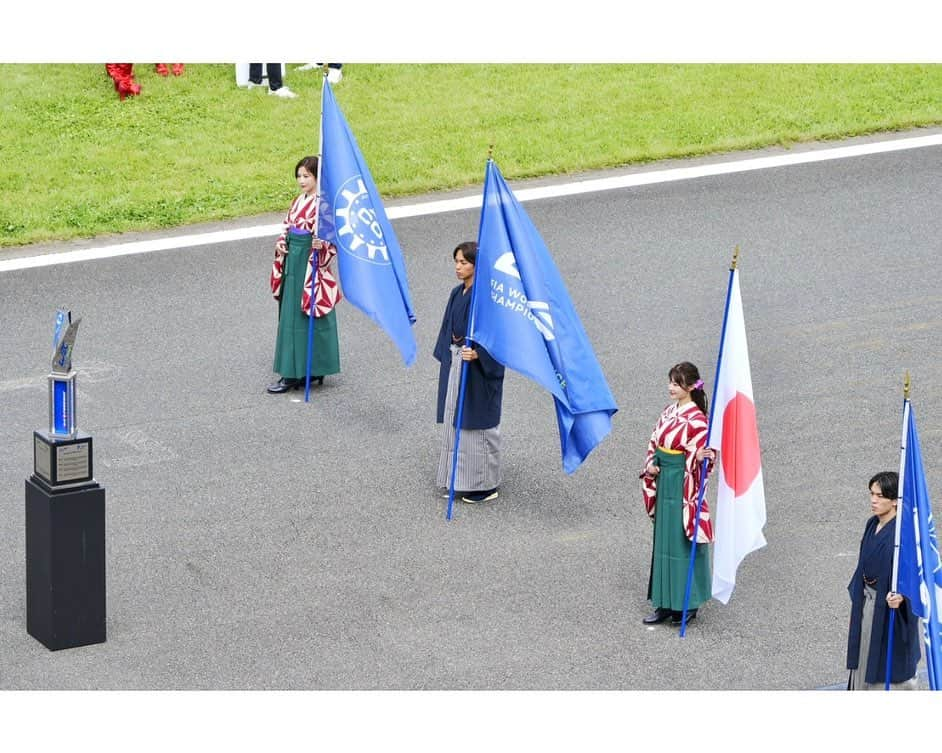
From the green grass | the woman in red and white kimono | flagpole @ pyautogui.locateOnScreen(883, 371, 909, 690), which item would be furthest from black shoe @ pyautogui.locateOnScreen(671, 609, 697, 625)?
the green grass

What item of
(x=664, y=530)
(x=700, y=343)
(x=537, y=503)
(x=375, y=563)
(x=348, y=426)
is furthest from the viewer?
(x=700, y=343)

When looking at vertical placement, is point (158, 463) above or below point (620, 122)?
below

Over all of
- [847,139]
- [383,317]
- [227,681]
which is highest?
[847,139]

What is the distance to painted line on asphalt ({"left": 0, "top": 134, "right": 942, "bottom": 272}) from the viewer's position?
1733cm

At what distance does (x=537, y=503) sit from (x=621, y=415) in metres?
1.69

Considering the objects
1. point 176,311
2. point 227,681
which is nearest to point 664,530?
point 227,681

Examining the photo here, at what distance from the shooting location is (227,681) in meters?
10.3

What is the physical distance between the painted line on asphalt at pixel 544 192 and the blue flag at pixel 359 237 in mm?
4378

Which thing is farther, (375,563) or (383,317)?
(383,317)

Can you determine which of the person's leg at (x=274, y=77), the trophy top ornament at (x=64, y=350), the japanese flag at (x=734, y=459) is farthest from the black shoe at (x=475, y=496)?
the person's leg at (x=274, y=77)

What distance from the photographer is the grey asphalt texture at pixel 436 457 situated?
10.8 meters

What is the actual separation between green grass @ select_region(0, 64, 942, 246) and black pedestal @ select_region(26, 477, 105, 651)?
7.66 m

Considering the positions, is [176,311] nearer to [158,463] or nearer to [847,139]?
[158,463]

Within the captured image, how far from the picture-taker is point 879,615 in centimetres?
984
